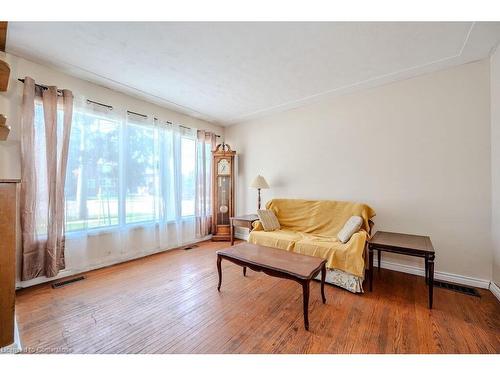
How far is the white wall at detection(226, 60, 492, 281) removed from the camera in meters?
2.28

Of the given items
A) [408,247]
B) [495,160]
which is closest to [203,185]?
[408,247]

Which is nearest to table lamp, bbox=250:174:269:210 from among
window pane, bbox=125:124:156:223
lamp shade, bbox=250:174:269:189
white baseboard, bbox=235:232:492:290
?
lamp shade, bbox=250:174:269:189

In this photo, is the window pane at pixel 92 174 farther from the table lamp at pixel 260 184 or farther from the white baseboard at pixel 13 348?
the table lamp at pixel 260 184

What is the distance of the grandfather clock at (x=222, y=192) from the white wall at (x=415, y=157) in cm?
133

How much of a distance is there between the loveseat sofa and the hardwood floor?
0.83 ft

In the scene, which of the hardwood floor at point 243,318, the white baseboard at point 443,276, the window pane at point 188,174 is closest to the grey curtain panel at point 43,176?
the hardwood floor at point 243,318

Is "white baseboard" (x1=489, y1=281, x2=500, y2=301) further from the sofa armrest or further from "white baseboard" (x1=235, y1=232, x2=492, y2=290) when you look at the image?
the sofa armrest

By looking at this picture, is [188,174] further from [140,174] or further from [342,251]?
[342,251]

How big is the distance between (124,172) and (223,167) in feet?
5.99

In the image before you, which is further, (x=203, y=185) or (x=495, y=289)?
(x=203, y=185)

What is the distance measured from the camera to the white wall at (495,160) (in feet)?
6.73

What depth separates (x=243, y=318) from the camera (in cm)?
174

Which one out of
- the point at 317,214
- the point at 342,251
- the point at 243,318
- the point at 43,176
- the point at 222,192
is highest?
the point at 43,176
